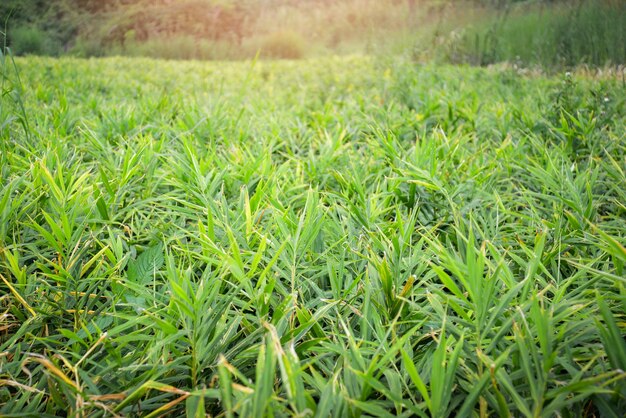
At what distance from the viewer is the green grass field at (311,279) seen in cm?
67

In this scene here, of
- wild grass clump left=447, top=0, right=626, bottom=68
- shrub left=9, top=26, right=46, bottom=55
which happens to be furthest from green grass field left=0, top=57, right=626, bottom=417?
wild grass clump left=447, top=0, right=626, bottom=68

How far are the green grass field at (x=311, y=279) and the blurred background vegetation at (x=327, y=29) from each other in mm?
1975

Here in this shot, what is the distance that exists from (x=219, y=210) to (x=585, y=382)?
91 centimetres

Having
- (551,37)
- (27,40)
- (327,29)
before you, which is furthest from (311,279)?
(327,29)

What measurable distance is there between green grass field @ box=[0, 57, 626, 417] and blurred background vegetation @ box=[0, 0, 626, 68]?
6.48 ft

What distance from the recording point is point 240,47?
20.3 ft

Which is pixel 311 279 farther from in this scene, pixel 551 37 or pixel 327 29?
pixel 327 29

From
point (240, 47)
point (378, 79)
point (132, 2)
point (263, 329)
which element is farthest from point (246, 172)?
point (240, 47)

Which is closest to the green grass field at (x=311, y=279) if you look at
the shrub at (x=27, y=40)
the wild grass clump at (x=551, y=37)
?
the shrub at (x=27, y=40)

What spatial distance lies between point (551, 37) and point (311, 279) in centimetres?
446

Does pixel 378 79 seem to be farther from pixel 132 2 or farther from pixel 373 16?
pixel 373 16

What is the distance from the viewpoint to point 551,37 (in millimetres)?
4281

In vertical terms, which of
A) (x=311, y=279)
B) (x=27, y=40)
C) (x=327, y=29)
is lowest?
(x=311, y=279)

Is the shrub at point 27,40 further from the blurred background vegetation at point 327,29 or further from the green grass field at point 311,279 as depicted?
the green grass field at point 311,279
